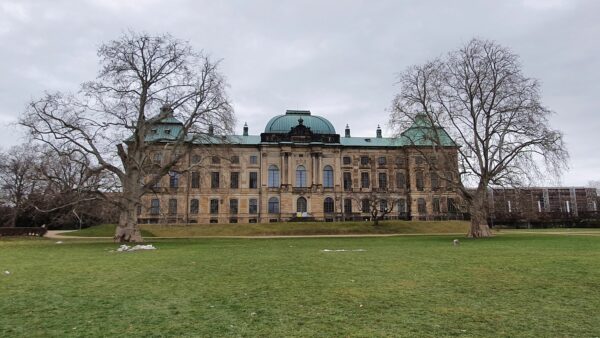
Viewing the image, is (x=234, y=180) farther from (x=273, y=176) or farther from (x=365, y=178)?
(x=365, y=178)

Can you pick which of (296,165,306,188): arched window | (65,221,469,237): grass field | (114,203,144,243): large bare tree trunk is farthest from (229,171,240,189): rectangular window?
(114,203,144,243): large bare tree trunk

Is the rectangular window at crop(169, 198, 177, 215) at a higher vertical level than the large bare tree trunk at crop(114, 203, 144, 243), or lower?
higher

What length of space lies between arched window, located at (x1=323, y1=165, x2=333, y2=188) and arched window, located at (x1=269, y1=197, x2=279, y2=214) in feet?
29.0

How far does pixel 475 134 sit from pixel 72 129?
3143 centimetres

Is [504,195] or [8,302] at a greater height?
[504,195]

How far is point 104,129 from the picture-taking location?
105ft

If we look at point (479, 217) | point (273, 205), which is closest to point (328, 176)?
point (273, 205)

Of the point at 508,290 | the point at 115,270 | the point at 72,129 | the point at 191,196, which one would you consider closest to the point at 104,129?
the point at 72,129

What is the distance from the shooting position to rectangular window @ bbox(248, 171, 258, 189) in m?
74.9

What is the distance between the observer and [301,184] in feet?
247

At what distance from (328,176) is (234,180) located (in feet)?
53.4

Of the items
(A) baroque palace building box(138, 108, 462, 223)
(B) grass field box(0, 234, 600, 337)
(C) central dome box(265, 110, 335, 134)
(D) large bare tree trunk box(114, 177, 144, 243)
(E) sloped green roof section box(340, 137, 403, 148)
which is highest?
(C) central dome box(265, 110, 335, 134)

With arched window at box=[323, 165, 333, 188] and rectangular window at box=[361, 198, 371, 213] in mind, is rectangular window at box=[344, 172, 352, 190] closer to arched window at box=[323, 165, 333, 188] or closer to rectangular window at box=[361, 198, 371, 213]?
arched window at box=[323, 165, 333, 188]

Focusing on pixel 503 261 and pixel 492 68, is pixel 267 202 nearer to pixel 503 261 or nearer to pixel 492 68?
pixel 492 68
